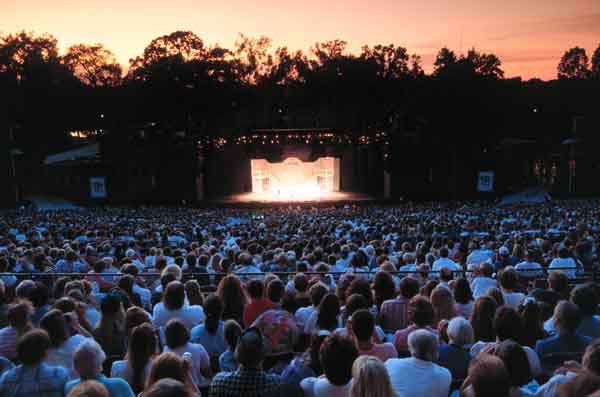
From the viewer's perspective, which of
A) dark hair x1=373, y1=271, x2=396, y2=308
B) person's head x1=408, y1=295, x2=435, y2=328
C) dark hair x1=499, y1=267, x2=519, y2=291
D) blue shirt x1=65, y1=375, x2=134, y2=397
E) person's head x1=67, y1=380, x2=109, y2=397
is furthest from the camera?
dark hair x1=499, y1=267, x2=519, y2=291

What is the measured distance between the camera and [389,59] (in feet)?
146

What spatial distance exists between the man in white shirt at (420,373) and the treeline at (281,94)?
118 feet

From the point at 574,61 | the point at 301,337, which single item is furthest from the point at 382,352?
the point at 574,61

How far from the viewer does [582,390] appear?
2.59m

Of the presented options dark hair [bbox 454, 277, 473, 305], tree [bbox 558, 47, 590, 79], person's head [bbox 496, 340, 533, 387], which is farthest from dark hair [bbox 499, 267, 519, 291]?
tree [bbox 558, 47, 590, 79]

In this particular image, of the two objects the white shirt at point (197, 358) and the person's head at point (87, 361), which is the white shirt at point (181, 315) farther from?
the person's head at point (87, 361)

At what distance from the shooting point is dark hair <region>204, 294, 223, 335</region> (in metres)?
5.25

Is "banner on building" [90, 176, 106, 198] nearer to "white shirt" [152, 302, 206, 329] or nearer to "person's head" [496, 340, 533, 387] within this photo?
"white shirt" [152, 302, 206, 329]

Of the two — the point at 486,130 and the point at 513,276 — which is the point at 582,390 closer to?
the point at 513,276

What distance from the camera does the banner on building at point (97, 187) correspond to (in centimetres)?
3731

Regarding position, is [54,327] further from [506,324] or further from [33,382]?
[506,324]

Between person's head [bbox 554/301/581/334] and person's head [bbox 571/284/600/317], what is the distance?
2.18 feet

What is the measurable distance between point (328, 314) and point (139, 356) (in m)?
1.69

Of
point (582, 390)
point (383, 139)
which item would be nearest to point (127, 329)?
point (582, 390)
